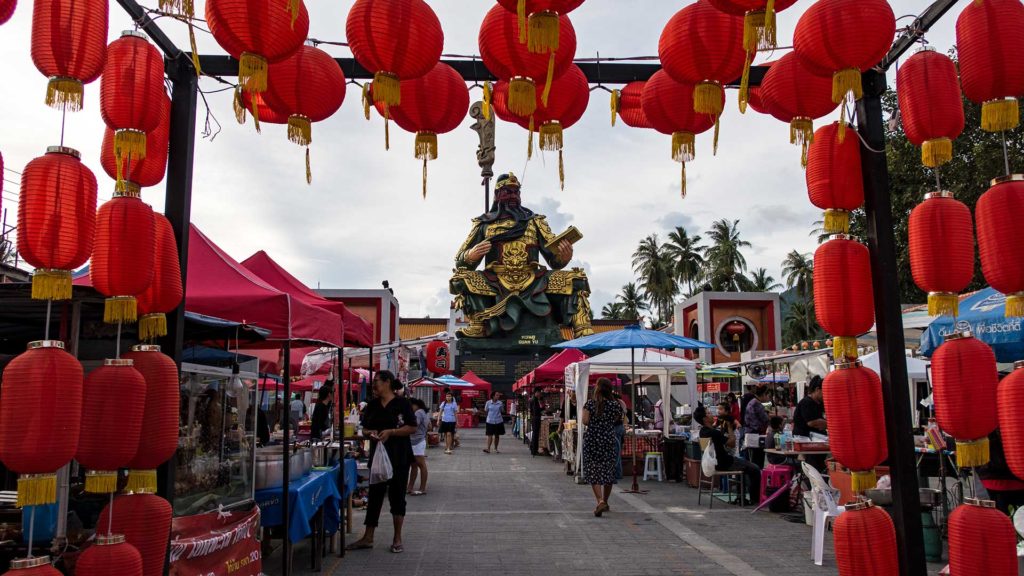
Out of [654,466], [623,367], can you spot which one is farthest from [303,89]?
[654,466]

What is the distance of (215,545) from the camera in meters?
5.35

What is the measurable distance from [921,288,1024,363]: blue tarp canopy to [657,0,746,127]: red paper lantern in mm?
3864

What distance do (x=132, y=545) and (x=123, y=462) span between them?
1.66 feet

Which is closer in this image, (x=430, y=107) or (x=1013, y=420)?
(x=1013, y=420)

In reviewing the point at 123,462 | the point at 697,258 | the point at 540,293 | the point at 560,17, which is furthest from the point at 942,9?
the point at 697,258

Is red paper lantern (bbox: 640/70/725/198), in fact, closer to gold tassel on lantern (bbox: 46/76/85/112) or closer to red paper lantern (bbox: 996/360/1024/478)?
red paper lantern (bbox: 996/360/1024/478)

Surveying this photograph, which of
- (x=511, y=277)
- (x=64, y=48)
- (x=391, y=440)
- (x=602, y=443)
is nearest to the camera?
(x=64, y=48)

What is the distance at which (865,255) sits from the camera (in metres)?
4.88

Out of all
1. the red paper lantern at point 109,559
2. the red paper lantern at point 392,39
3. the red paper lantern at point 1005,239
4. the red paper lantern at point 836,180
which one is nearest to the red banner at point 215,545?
the red paper lantern at point 109,559

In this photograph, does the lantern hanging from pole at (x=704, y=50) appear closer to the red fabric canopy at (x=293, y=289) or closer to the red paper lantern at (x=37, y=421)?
the red paper lantern at (x=37, y=421)

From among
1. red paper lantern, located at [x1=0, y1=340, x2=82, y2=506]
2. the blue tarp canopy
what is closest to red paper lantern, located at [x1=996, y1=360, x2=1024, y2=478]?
the blue tarp canopy

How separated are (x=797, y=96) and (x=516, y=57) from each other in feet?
6.82

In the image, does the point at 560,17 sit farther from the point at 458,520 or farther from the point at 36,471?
the point at 458,520

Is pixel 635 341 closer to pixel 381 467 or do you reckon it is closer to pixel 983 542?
pixel 381 467
